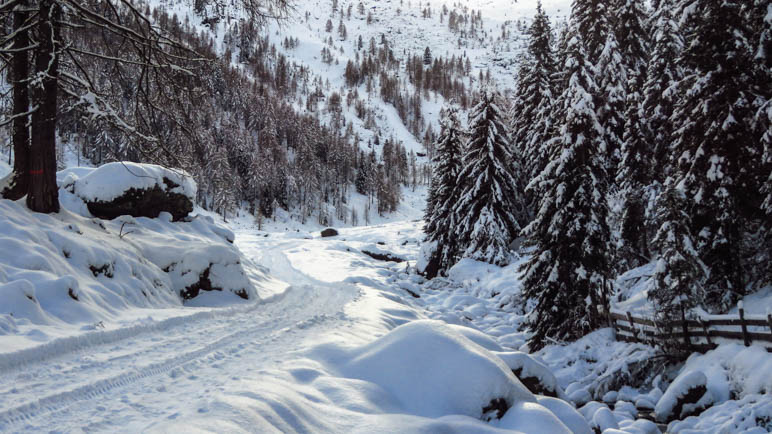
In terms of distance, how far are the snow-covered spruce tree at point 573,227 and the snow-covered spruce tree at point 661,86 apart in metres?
6.87

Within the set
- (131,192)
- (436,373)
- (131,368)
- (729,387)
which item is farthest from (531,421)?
(131,192)

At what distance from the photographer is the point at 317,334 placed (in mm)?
7500

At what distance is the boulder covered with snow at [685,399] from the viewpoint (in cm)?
1008

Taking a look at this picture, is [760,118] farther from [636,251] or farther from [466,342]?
[466,342]

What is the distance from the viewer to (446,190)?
92.3 feet

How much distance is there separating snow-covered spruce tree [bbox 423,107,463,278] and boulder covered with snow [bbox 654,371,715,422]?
1693 cm

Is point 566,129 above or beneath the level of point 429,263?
above

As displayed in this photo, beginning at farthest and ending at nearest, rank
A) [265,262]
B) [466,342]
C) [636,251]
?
[265,262] < [636,251] < [466,342]

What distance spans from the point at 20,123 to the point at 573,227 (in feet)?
50.1

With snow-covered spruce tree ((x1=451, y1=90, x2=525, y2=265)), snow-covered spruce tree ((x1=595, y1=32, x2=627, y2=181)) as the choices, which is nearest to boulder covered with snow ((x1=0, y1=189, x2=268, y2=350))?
snow-covered spruce tree ((x1=451, y1=90, x2=525, y2=265))

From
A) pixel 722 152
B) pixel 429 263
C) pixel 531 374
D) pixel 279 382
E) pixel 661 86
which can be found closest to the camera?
pixel 279 382

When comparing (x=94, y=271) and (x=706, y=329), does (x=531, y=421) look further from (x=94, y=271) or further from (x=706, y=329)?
(x=706, y=329)

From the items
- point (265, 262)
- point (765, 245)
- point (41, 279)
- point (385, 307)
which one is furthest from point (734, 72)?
point (265, 262)

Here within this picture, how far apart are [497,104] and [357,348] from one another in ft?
71.0
